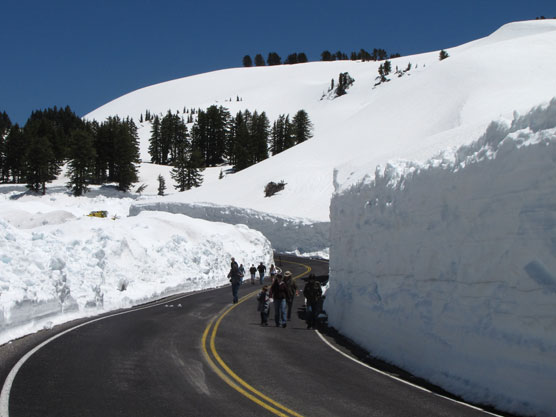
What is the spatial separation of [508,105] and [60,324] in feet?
162

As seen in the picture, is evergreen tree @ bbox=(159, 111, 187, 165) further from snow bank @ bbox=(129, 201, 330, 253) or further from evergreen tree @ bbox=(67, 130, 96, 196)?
snow bank @ bbox=(129, 201, 330, 253)

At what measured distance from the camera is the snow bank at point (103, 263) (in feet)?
39.5

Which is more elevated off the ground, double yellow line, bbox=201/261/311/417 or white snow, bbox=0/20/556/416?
white snow, bbox=0/20/556/416

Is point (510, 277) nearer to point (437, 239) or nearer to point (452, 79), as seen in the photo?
point (437, 239)

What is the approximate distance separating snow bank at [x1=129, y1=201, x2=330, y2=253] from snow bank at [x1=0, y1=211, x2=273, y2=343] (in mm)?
11198

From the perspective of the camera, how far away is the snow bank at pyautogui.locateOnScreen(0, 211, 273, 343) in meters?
12.0

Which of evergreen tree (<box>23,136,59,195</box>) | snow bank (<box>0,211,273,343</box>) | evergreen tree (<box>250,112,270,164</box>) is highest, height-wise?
evergreen tree (<box>250,112,270,164</box>)

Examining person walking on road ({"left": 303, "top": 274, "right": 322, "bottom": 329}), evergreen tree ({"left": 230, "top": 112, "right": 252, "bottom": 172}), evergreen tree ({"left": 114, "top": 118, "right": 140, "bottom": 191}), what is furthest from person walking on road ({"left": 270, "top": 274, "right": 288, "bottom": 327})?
evergreen tree ({"left": 230, "top": 112, "right": 252, "bottom": 172})

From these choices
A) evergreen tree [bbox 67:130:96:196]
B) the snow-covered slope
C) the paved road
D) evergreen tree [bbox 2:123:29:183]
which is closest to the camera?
the paved road

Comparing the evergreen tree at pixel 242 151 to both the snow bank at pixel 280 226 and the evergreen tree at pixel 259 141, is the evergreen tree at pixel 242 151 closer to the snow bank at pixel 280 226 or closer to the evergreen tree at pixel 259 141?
the evergreen tree at pixel 259 141

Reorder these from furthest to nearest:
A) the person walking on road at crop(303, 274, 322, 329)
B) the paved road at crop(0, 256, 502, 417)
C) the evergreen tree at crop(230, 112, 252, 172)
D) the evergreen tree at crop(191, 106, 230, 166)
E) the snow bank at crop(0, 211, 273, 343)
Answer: the evergreen tree at crop(191, 106, 230, 166), the evergreen tree at crop(230, 112, 252, 172), the person walking on road at crop(303, 274, 322, 329), the snow bank at crop(0, 211, 273, 343), the paved road at crop(0, 256, 502, 417)

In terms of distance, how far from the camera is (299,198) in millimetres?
53406

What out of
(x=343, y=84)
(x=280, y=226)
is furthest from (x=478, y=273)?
(x=343, y=84)

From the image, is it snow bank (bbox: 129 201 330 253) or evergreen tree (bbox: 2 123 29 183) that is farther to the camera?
evergreen tree (bbox: 2 123 29 183)
